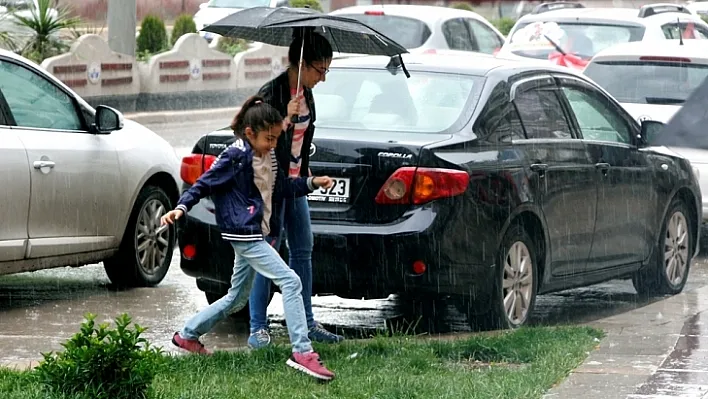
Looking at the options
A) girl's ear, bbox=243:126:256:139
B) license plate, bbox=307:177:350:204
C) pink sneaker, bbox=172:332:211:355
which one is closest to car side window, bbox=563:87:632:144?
license plate, bbox=307:177:350:204

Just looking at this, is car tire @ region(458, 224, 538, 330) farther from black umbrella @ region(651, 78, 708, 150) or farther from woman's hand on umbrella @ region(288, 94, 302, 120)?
black umbrella @ region(651, 78, 708, 150)

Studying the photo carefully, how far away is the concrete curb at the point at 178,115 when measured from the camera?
2279 cm

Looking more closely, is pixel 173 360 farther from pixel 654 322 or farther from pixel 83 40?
pixel 83 40

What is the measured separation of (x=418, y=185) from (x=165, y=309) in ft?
7.00

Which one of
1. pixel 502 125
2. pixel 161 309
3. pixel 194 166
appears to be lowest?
pixel 161 309

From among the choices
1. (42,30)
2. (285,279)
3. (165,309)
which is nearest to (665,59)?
(165,309)

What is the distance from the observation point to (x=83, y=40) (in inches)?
859

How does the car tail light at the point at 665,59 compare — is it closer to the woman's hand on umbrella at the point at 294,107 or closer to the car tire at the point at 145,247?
the car tire at the point at 145,247

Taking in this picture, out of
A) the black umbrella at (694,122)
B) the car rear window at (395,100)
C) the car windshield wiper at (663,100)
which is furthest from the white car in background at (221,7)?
the black umbrella at (694,122)

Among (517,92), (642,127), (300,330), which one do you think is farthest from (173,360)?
(642,127)

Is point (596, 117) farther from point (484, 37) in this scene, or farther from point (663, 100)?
point (484, 37)

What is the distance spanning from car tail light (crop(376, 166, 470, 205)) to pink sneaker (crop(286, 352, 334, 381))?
1317 millimetres

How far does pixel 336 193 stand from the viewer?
784cm

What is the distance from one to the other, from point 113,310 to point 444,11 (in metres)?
12.9
